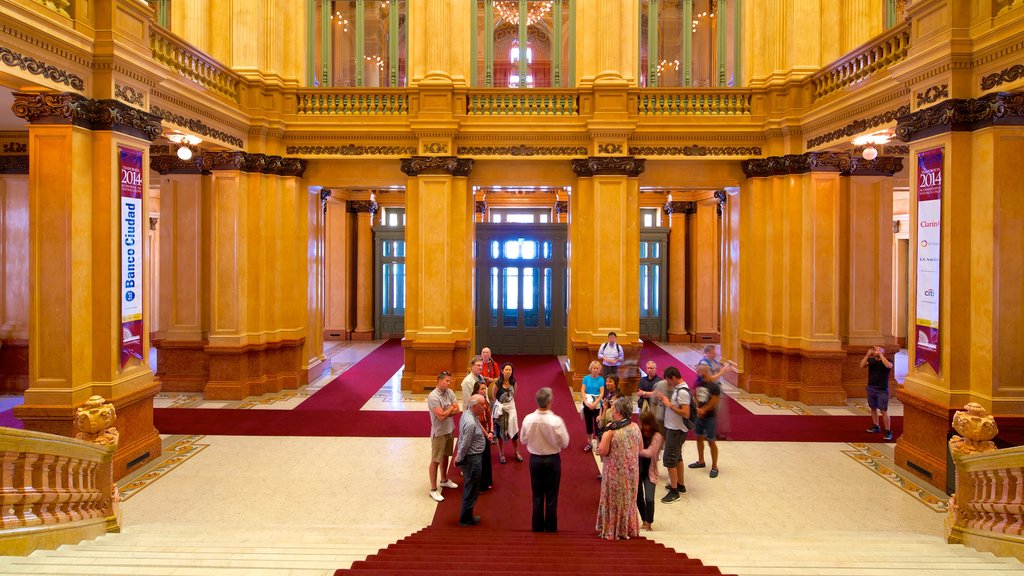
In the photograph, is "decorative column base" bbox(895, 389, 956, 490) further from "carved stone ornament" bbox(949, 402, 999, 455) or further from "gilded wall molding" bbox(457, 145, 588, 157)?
"gilded wall molding" bbox(457, 145, 588, 157)

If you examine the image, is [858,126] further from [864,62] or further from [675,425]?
[675,425]

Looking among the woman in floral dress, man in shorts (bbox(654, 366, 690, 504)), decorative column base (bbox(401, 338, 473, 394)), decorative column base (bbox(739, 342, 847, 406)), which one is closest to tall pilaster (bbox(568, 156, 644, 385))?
decorative column base (bbox(739, 342, 847, 406))

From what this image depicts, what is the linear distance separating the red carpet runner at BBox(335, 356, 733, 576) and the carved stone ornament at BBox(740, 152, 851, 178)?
663cm

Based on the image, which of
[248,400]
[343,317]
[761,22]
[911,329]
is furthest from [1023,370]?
[343,317]

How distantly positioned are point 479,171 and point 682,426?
284 inches

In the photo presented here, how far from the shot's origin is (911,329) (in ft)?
23.9

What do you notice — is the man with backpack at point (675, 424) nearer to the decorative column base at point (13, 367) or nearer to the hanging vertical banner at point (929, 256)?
the hanging vertical banner at point (929, 256)

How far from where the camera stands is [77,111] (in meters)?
6.46

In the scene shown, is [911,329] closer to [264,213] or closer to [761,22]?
[761,22]

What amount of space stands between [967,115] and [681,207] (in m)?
11.7

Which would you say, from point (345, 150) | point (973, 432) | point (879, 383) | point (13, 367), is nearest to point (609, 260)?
point (879, 383)

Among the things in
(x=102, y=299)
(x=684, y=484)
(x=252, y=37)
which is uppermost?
(x=252, y=37)

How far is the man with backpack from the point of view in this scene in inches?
246

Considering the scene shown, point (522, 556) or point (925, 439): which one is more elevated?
point (925, 439)
